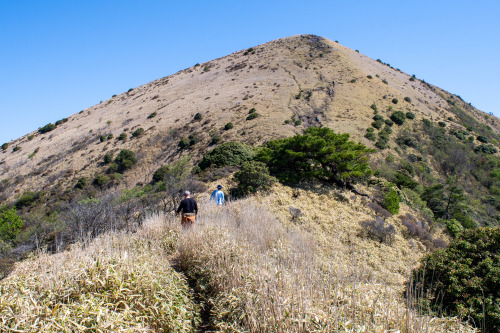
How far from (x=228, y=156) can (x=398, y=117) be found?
27654 mm

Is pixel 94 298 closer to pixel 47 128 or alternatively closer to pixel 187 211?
pixel 187 211

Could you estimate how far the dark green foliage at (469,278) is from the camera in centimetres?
445

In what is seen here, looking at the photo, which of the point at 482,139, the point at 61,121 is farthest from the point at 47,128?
the point at 482,139

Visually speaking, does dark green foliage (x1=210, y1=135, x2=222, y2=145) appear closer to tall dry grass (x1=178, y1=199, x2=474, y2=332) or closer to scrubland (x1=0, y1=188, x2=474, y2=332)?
tall dry grass (x1=178, y1=199, x2=474, y2=332)

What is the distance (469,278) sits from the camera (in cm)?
508

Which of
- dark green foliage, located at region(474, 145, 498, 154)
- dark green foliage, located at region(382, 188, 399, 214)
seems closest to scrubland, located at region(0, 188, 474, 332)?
dark green foliage, located at region(382, 188, 399, 214)

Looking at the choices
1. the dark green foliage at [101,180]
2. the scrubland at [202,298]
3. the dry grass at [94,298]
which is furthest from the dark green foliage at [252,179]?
the dark green foliage at [101,180]

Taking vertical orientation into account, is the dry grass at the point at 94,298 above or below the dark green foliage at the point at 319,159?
below

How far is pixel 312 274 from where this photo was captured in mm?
3789

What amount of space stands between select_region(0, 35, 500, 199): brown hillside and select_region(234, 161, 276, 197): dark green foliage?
47.4ft

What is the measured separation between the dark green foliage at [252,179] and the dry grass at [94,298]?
7.79 metres

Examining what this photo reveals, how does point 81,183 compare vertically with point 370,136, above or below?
below

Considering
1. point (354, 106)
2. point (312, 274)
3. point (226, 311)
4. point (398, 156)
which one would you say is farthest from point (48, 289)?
point (354, 106)

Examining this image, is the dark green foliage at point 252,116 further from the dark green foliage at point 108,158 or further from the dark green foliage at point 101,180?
the dark green foliage at point 101,180
